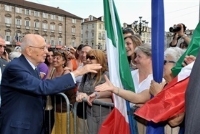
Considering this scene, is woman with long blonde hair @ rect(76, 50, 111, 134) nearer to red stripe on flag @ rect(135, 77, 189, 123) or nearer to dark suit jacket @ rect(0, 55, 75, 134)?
dark suit jacket @ rect(0, 55, 75, 134)

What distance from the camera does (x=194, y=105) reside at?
1.26 m

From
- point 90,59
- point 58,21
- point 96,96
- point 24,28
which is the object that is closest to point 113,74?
point 96,96

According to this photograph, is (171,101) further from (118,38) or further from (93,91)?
(93,91)

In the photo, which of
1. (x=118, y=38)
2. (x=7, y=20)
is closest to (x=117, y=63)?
(x=118, y=38)

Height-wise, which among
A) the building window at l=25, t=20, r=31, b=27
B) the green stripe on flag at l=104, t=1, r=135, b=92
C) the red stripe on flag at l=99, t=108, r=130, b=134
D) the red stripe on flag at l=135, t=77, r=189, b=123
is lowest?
the red stripe on flag at l=99, t=108, r=130, b=134

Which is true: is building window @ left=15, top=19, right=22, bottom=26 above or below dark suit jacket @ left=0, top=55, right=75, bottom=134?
above

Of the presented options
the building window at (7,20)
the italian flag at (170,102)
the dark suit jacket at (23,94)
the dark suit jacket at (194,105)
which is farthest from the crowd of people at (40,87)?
the building window at (7,20)

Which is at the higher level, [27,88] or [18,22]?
[18,22]

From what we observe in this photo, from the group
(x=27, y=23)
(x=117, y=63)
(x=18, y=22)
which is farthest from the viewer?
(x=27, y=23)

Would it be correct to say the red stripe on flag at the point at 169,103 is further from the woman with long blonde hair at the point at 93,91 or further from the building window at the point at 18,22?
the building window at the point at 18,22

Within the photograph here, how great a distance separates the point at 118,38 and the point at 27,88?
104 centimetres

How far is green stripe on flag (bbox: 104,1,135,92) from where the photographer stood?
283 cm

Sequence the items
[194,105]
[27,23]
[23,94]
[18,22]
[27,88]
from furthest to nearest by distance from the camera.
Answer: [27,23], [18,22], [23,94], [27,88], [194,105]

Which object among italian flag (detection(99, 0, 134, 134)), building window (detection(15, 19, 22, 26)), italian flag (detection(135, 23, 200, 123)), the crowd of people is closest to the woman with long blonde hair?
the crowd of people
